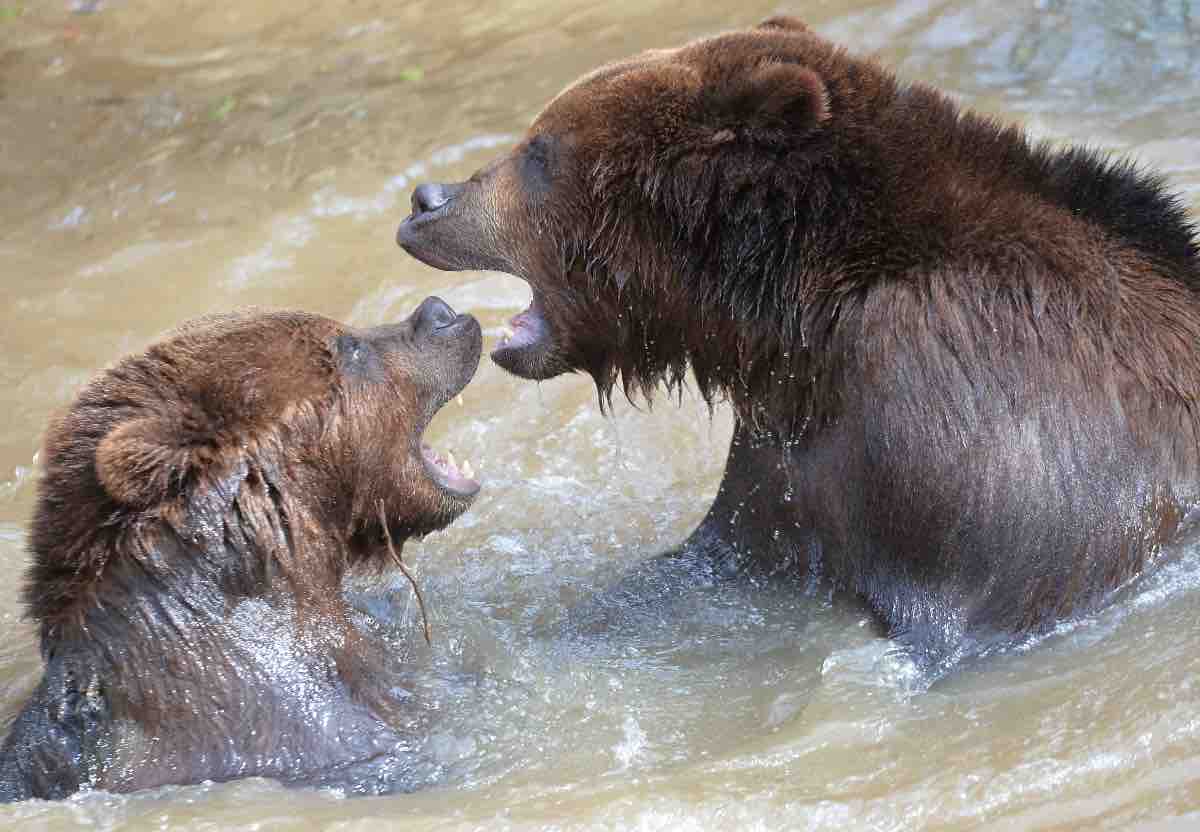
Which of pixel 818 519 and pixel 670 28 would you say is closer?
pixel 818 519

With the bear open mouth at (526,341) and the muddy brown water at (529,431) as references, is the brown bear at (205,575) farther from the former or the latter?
the bear open mouth at (526,341)

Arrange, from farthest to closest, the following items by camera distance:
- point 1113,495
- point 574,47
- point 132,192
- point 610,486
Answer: point 574,47 → point 132,192 → point 610,486 → point 1113,495

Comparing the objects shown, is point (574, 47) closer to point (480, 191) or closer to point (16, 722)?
point (480, 191)

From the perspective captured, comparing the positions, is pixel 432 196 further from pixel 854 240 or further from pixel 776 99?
pixel 854 240

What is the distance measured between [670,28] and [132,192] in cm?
378

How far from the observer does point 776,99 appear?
6.00m

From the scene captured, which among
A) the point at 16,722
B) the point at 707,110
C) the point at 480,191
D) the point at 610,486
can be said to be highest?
the point at 707,110

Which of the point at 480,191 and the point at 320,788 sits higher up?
the point at 480,191

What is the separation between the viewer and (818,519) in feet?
21.4

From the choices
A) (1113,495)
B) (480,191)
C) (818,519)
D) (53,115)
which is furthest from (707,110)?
(53,115)

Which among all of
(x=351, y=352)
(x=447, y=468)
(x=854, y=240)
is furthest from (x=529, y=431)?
(x=854, y=240)

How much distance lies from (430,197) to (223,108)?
215 inches

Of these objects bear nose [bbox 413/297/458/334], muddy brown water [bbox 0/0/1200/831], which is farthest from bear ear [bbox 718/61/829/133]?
muddy brown water [bbox 0/0/1200/831]

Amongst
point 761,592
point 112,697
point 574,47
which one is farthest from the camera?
point 574,47
